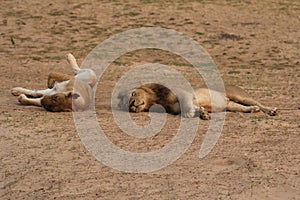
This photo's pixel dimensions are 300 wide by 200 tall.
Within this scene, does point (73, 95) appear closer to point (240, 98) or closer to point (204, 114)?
point (204, 114)

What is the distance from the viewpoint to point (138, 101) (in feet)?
25.7

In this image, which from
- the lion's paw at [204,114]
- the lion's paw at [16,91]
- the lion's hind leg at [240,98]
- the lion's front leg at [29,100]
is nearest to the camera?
the lion's paw at [204,114]

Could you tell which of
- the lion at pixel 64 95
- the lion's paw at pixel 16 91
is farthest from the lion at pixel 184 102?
the lion's paw at pixel 16 91

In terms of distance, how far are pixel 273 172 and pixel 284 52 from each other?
980cm

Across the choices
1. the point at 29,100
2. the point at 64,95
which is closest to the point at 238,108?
the point at 64,95

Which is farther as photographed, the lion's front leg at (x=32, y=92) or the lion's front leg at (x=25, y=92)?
the lion's front leg at (x=25, y=92)

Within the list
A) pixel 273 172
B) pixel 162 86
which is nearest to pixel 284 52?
pixel 162 86

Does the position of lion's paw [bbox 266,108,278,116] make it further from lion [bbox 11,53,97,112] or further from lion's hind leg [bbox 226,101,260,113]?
lion [bbox 11,53,97,112]

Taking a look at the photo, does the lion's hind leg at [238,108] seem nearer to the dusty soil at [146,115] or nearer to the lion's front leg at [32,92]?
the dusty soil at [146,115]

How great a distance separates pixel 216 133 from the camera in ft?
23.0

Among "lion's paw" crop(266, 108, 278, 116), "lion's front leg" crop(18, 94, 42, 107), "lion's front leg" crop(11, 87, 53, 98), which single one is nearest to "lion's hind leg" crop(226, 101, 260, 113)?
"lion's paw" crop(266, 108, 278, 116)

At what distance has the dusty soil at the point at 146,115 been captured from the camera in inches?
212

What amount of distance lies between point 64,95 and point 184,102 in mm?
1516

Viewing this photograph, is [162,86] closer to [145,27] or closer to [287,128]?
[287,128]
